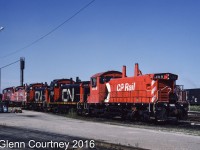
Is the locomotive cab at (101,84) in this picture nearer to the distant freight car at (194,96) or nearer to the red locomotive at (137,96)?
the red locomotive at (137,96)

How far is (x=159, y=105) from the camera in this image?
69.3 ft

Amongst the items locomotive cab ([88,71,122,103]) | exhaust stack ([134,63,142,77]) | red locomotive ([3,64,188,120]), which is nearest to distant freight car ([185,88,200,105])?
red locomotive ([3,64,188,120])

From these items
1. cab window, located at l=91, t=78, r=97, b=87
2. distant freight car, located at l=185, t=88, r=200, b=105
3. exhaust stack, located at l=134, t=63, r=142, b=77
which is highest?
exhaust stack, located at l=134, t=63, r=142, b=77

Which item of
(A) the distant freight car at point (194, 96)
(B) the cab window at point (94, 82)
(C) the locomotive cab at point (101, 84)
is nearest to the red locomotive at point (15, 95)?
(B) the cab window at point (94, 82)

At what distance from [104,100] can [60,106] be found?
10.1 m

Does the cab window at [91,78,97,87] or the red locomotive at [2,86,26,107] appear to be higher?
the cab window at [91,78,97,87]

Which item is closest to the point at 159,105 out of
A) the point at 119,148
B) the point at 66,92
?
the point at 119,148

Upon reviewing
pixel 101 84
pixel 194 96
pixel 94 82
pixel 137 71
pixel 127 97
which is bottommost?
pixel 194 96

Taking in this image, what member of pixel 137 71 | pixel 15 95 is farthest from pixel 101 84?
pixel 15 95

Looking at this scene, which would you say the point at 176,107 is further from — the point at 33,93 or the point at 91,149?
the point at 33,93

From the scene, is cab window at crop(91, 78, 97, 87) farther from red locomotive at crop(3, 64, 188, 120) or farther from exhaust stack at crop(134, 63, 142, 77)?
exhaust stack at crop(134, 63, 142, 77)

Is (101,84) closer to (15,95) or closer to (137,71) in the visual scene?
(137,71)

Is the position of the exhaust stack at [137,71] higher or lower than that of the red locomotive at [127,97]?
higher

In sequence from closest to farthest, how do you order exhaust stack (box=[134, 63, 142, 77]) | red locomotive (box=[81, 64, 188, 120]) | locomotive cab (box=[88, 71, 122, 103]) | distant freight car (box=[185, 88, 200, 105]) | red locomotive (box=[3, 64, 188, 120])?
red locomotive (box=[81, 64, 188, 120]) → red locomotive (box=[3, 64, 188, 120]) → exhaust stack (box=[134, 63, 142, 77]) → locomotive cab (box=[88, 71, 122, 103]) → distant freight car (box=[185, 88, 200, 105])
